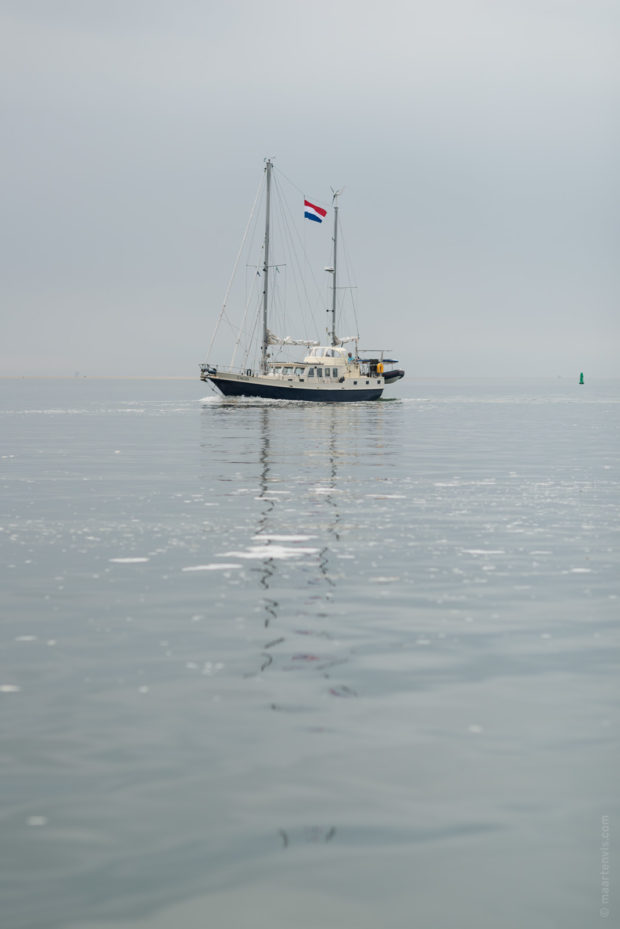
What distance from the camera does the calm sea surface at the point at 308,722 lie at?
748cm

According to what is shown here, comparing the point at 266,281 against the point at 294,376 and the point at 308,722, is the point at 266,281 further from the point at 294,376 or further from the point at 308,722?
the point at 308,722

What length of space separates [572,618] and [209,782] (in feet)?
25.7

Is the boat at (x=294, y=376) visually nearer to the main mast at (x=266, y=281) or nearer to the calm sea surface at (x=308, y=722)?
the main mast at (x=266, y=281)

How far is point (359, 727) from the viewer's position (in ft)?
35.0

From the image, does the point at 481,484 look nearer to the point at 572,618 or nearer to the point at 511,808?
the point at 572,618

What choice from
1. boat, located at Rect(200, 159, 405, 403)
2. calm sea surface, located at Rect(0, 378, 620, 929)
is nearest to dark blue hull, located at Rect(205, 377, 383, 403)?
boat, located at Rect(200, 159, 405, 403)

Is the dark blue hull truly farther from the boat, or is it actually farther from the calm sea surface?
the calm sea surface

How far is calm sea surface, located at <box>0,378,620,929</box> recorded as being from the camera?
7.48 metres

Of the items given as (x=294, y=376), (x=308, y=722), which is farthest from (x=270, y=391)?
(x=308, y=722)

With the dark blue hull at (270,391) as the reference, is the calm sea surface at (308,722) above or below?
below

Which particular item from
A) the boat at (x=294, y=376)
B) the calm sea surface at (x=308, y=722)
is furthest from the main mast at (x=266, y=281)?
the calm sea surface at (x=308, y=722)

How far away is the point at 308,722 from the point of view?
10852 mm

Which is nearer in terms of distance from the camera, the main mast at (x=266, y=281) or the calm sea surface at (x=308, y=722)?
the calm sea surface at (x=308, y=722)

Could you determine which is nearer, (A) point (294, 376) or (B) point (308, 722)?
(B) point (308, 722)
